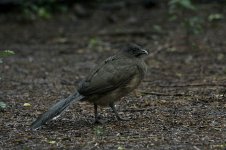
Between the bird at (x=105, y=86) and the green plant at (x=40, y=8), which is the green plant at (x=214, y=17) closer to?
the green plant at (x=40, y=8)

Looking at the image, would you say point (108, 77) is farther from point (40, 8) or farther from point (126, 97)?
point (40, 8)

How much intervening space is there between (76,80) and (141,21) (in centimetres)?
647

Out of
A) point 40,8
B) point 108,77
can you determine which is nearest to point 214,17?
point 40,8

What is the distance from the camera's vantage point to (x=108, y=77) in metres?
7.48

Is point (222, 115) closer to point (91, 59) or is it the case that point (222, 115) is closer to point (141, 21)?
point (91, 59)

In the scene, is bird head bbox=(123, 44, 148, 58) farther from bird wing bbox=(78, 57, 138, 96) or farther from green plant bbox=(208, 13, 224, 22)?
green plant bbox=(208, 13, 224, 22)

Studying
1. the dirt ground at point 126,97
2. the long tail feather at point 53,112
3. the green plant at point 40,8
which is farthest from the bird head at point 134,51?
the green plant at point 40,8

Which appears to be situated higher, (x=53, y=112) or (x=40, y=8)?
(x=53, y=112)

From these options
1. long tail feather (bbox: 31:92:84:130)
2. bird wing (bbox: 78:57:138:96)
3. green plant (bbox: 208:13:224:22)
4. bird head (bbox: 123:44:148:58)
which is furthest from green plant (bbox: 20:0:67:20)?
long tail feather (bbox: 31:92:84:130)

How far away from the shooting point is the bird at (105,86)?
7.30m

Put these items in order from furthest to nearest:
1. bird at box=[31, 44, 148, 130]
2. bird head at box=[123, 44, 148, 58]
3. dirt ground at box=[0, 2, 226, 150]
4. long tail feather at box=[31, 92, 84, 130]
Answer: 1. bird head at box=[123, 44, 148, 58]
2. bird at box=[31, 44, 148, 130]
3. long tail feather at box=[31, 92, 84, 130]
4. dirt ground at box=[0, 2, 226, 150]

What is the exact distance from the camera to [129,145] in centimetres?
636

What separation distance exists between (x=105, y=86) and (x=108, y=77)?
125mm

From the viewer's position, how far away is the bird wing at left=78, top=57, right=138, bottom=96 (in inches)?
291
